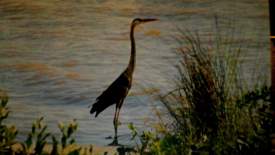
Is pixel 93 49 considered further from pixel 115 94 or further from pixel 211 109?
pixel 211 109

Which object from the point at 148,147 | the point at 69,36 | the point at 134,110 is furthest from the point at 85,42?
the point at 148,147

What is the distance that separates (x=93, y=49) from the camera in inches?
105

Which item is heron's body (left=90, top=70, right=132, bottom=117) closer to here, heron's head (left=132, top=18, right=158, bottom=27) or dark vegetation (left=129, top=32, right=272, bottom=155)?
dark vegetation (left=129, top=32, right=272, bottom=155)

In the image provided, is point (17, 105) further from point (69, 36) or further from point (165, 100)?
point (165, 100)

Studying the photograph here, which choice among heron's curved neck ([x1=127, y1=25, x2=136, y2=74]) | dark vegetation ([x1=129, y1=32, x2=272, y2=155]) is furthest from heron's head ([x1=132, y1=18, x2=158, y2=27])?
dark vegetation ([x1=129, y1=32, x2=272, y2=155])

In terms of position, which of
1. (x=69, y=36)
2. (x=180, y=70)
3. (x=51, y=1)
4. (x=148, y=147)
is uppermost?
(x=51, y=1)

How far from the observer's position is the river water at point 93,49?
102 inches

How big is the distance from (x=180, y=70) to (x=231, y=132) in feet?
1.43

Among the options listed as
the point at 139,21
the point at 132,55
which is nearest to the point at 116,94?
the point at 132,55

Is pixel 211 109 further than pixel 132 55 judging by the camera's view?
No

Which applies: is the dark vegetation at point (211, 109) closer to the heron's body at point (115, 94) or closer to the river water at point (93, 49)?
the river water at point (93, 49)

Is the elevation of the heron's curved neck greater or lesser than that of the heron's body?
greater

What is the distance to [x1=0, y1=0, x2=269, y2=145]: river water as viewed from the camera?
2600 mm

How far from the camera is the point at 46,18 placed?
106 inches
